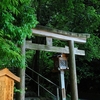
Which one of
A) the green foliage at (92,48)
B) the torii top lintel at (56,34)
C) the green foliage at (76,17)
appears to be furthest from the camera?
the green foliage at (92,48)

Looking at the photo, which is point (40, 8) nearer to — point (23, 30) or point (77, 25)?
point (77, 25)

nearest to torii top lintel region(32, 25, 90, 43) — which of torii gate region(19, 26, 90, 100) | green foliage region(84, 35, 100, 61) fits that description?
torii gate region(19, 26, 90, 100)

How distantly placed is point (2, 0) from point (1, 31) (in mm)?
603

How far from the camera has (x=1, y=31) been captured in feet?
11.0

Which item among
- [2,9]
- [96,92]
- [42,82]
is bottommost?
[96,92]

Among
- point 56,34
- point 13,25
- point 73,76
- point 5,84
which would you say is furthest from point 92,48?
point 5,84

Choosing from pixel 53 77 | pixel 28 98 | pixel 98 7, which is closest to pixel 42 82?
pixel 53 77

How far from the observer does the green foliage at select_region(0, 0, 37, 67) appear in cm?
308

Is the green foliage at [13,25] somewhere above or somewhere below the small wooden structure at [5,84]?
above

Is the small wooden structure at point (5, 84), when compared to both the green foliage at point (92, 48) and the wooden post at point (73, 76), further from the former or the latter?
the green foliage at point (92, 48)

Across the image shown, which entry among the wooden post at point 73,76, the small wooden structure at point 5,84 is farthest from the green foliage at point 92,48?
the small wooden structure at point 5,84

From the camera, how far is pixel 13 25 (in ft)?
10.9

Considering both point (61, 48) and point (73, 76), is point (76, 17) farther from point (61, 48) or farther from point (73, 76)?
point (73, 76)

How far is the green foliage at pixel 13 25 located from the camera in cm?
308
